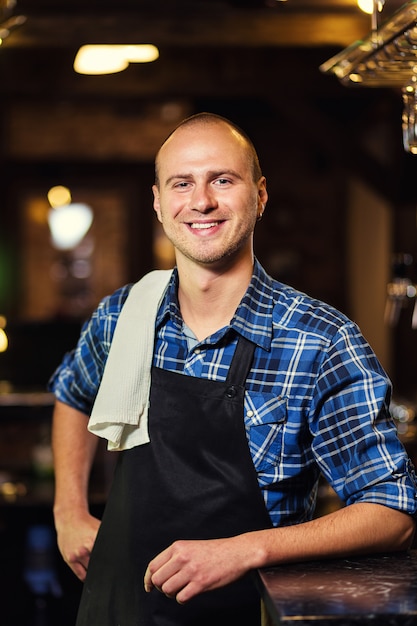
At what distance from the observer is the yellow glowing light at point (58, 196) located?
9.19m

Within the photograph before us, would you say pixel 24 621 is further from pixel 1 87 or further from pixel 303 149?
pixel 303 149

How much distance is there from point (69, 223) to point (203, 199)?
737cm

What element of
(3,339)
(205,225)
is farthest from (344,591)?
(3,339)

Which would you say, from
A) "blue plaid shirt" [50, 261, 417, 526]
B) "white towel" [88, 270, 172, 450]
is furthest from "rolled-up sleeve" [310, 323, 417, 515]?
"white towel" [88, 270, 172, 450]

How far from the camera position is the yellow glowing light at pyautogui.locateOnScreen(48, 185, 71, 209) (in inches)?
362

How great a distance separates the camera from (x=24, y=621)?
4.21 meters

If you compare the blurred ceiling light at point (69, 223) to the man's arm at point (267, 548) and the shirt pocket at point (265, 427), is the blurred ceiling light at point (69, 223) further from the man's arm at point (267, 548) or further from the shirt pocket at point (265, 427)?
the man's arm at point (267, 548)

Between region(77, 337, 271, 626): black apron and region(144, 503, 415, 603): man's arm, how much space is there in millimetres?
197

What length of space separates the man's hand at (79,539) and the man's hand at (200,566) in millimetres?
550

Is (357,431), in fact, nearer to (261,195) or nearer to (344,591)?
(344,591)

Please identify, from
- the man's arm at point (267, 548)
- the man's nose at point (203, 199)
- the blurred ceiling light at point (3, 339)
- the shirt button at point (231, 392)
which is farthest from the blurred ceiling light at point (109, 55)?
the man's arm at point (267, 548)

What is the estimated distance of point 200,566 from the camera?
161 centimetres

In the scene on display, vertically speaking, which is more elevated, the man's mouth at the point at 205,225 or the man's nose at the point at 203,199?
the man's nose at the point at 203,199

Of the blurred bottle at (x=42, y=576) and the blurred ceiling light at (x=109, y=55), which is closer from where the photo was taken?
the blurred bottle at (x=42, y=576)
